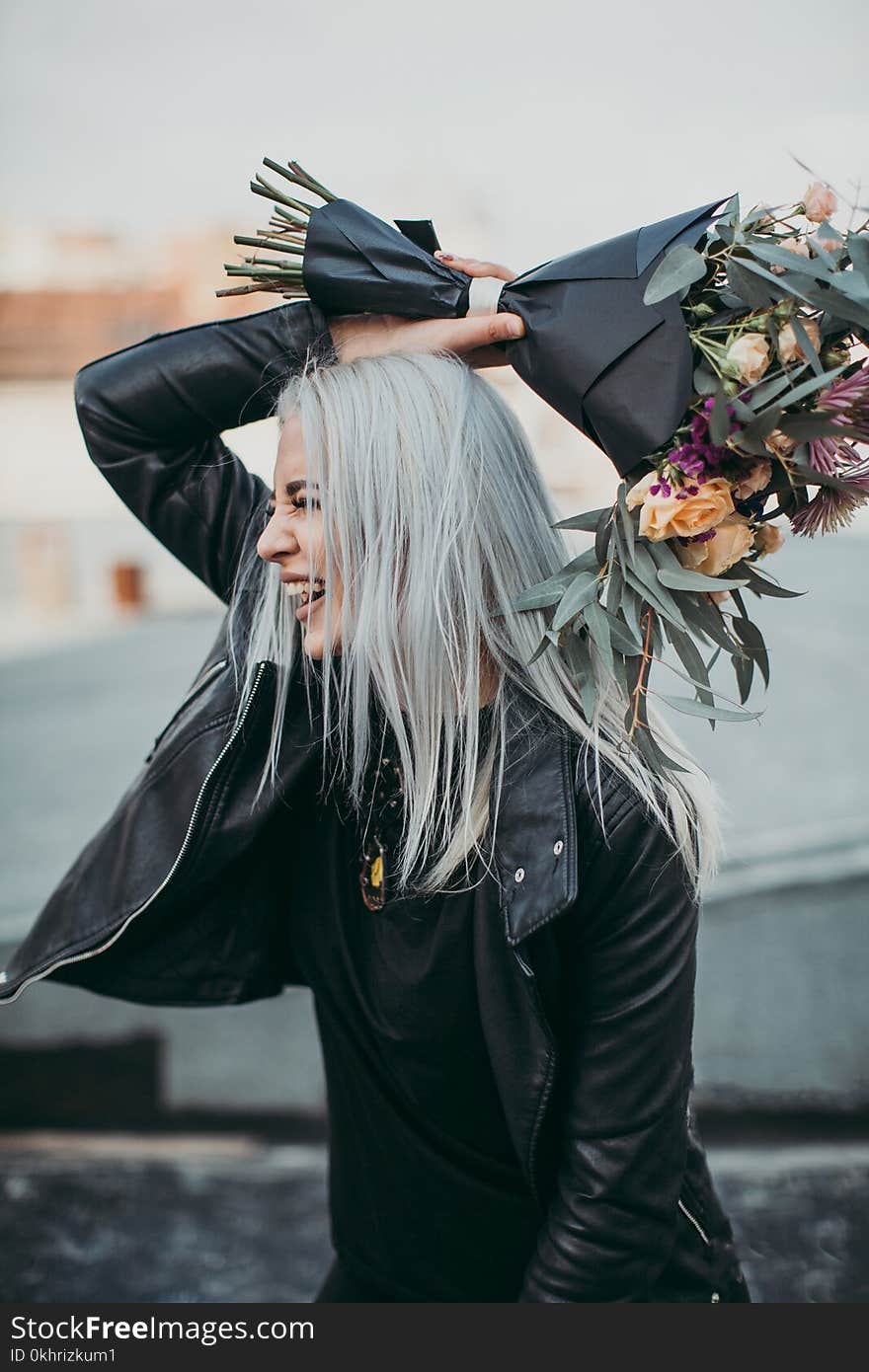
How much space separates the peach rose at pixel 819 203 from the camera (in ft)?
4.23

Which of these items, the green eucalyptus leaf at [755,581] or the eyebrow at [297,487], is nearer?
the green eucalyptus leaf at [755,581]

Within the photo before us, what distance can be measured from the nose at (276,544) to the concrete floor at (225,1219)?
2.26 metres

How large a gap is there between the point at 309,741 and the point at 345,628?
0.75 feet

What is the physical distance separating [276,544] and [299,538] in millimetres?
34

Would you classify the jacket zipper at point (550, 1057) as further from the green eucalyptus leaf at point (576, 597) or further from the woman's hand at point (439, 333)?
the woman's hand at point (439, 333)

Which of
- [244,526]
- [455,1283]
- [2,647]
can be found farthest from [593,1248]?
[2,647]

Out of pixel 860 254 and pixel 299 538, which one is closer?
pixel 860 254

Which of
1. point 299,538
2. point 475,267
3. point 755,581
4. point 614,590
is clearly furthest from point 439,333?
point 755,581

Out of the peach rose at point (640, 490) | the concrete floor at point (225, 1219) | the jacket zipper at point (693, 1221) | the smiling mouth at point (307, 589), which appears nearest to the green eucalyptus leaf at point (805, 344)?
the peach rose at point (640, 490)

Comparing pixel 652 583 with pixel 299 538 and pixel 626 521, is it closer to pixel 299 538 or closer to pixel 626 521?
pixel 626 521

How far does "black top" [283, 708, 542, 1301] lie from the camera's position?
1.56m

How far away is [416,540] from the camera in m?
1.52

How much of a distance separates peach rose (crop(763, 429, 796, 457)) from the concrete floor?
2.44 metres

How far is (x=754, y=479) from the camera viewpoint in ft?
4.34
